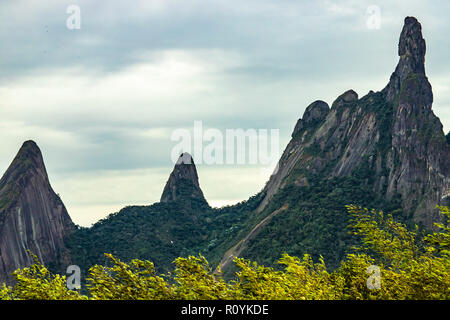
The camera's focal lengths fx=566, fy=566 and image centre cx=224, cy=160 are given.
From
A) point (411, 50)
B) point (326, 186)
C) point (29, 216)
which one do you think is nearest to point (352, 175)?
point (326, 186)

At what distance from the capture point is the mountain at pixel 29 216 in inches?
5837

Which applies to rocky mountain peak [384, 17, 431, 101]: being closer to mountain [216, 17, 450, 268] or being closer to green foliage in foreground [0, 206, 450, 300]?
mountain [216, 17, 450, 268]

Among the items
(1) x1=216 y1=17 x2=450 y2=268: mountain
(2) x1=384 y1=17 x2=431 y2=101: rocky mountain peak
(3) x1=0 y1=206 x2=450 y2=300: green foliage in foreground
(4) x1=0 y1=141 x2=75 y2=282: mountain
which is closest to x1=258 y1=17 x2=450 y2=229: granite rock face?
(2) x1=384 y1=17 x2=431 y2=101: rocky mountain peak

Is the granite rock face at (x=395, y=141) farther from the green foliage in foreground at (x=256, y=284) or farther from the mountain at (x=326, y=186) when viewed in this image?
the green foliage in foreground at (x=256, y=284)

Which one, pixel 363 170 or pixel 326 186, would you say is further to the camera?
pixel 326 186

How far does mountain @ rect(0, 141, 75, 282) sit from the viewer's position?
14825cm

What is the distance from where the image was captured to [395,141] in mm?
134500

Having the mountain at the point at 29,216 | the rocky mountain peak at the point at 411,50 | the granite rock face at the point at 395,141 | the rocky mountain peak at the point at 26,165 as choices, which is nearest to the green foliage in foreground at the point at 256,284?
the granite rock face at the point at 395,141

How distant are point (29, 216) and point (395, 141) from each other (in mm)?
101430

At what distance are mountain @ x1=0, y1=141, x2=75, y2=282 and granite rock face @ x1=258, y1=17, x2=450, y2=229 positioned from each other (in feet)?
230

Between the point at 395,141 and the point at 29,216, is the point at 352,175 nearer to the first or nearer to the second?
the point at 395,141
